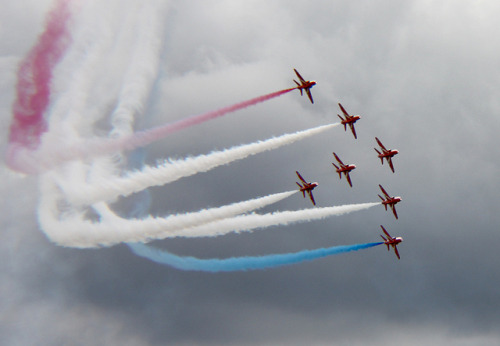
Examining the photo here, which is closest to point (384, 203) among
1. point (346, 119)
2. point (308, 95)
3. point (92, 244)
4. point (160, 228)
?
point (346, 119)

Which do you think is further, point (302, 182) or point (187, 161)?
point (302, 182)

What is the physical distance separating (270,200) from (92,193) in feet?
75.0

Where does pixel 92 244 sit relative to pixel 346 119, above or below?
below

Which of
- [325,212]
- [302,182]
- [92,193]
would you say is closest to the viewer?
[92,193]

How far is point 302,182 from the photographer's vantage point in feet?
328

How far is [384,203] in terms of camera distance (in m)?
106

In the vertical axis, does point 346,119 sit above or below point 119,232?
above

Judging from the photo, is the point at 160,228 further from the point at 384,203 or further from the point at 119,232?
the point at 384,203

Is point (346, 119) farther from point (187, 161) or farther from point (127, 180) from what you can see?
point (127, 180)

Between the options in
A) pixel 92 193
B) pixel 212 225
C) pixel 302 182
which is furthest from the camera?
pixel 302 182

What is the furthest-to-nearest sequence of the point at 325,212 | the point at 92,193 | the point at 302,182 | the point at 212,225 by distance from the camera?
the point at 302,182 < the point at 325,212 < the point at 212,225 < the point at 92,193

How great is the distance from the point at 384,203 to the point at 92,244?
4717 cm

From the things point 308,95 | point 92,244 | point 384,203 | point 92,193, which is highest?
point 308,95

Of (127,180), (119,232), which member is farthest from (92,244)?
(127,180)
